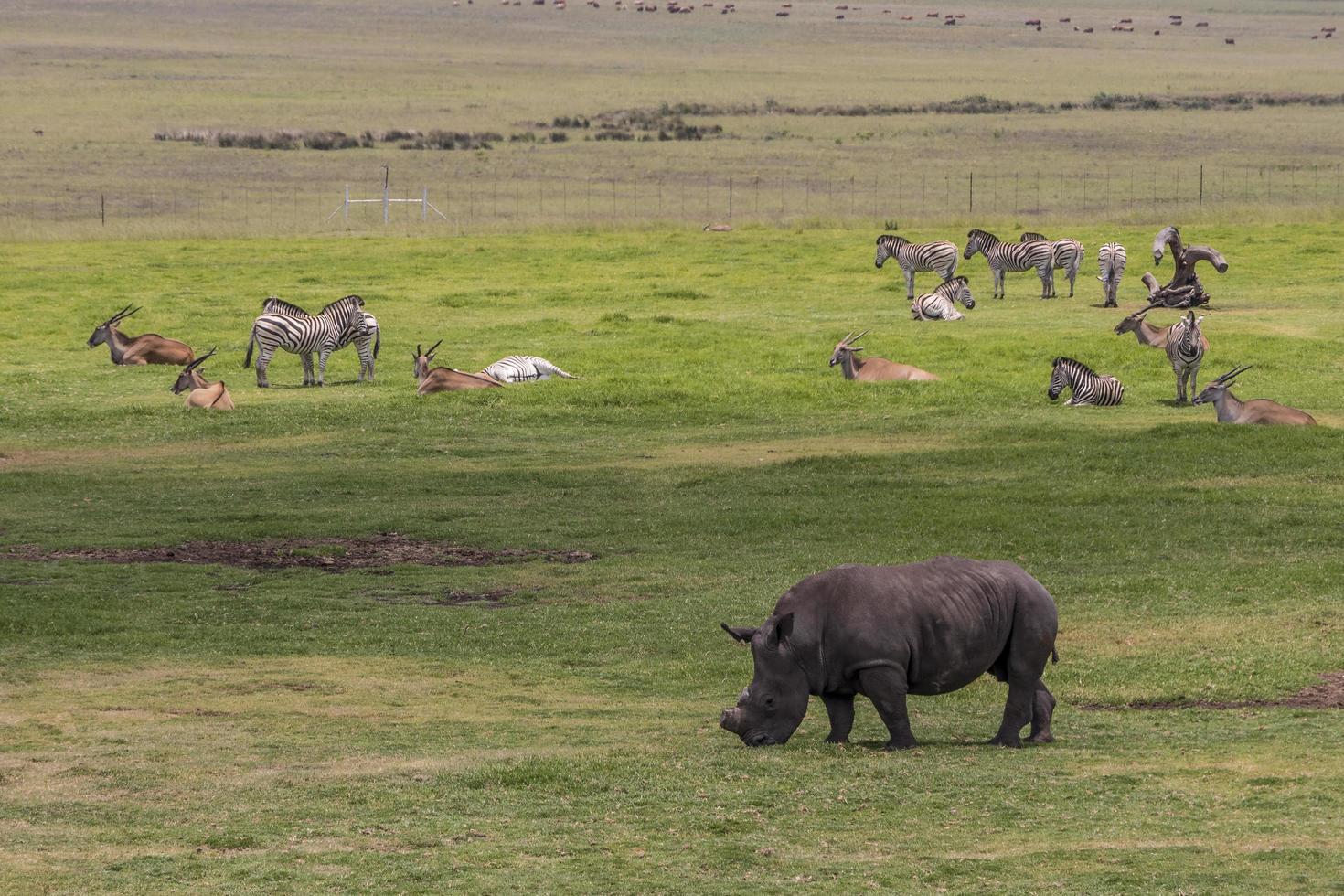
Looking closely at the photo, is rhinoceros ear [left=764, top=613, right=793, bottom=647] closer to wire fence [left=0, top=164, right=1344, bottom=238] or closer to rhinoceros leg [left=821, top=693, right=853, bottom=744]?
rhinoceros leg [left=821, top=693, right=853, bottom=744]

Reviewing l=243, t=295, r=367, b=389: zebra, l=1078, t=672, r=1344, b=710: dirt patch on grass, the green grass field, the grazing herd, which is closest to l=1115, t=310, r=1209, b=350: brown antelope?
the grazing herd

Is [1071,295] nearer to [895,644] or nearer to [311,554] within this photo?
[311,554]

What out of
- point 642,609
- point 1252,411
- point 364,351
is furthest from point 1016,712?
point 364,351

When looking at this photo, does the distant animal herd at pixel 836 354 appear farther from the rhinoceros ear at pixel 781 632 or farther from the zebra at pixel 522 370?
the rhinoceros ear at pixel 781 632

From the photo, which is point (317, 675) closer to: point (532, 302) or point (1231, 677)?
point (1231, 677)

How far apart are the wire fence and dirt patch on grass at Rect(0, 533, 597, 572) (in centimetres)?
3689

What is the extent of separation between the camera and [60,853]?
33.0 feet

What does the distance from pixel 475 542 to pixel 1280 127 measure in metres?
85.5

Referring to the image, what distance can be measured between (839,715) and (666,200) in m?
58.5

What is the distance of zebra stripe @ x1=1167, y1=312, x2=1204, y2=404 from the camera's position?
1199 inches

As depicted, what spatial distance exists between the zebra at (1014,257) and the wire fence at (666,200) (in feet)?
44.1

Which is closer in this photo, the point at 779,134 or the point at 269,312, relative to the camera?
the point at 269,312

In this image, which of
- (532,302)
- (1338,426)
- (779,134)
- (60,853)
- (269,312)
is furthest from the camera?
(779,134)

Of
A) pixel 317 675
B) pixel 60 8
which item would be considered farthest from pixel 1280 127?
pixel 60 8
